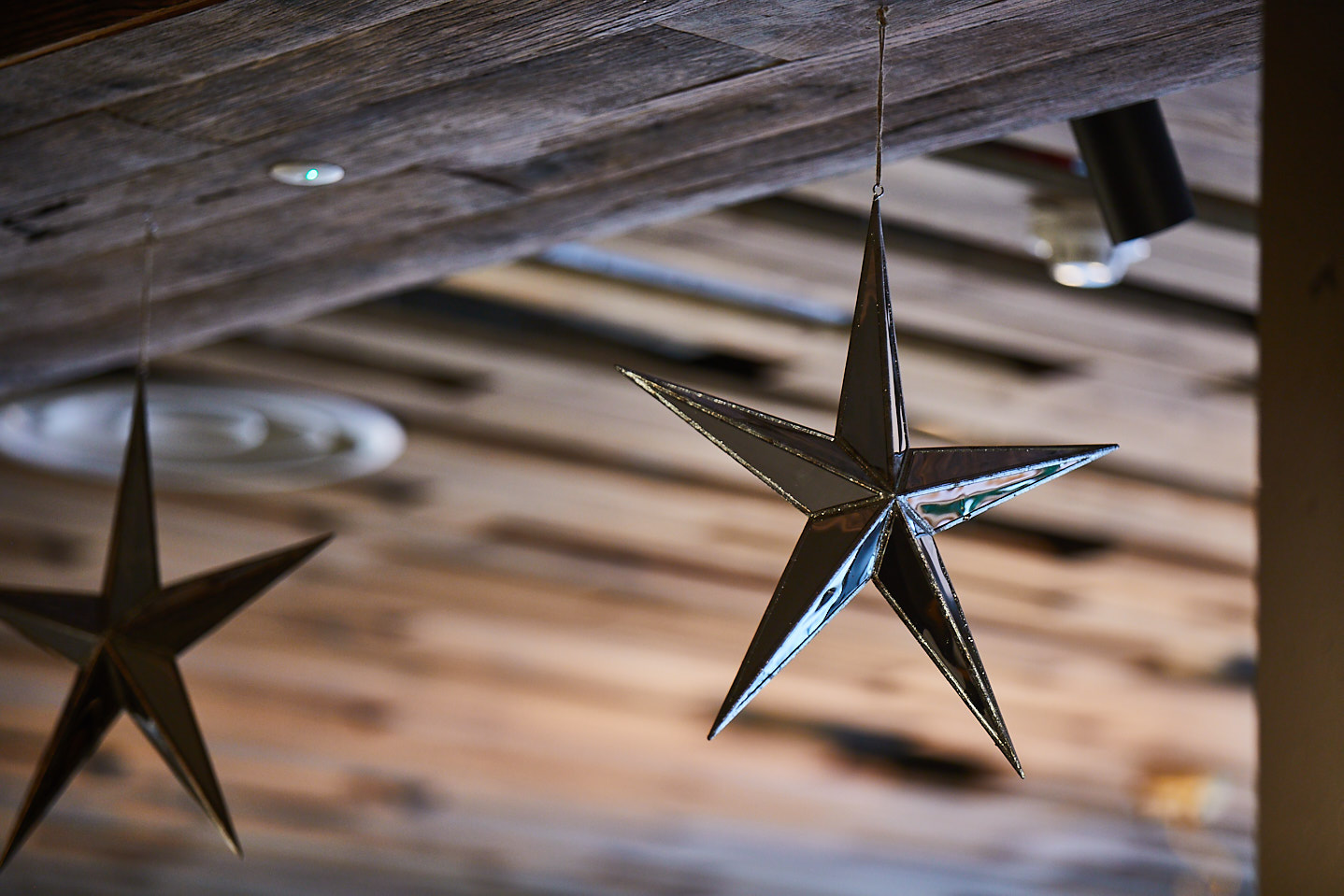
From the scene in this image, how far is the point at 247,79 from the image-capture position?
165 cm

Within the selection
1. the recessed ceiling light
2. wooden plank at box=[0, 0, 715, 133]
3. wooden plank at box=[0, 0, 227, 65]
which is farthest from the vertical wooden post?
the recessed ceiling light

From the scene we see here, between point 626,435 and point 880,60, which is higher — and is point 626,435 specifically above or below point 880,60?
below

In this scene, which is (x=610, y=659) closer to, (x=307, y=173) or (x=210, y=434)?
(x=210, y=434)

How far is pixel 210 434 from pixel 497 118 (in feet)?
6.72

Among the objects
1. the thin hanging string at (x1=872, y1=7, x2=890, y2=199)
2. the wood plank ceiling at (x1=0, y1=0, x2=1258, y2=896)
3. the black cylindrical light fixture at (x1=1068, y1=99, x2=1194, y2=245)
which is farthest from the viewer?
the black cylindrical light fixture at (x1=1068, y1=99, x2=1194, y2=245)

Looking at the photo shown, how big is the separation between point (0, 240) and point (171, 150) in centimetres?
42

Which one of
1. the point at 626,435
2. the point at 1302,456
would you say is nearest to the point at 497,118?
the point at 1302,456

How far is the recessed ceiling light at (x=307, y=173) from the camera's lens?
6.18 ft

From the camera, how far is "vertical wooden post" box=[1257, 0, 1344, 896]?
1024 millimetres

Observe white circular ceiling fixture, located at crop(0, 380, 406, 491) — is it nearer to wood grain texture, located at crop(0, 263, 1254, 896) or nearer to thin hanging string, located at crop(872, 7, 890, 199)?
wood grain texture, located at crop(0, 263, 1254, 896)

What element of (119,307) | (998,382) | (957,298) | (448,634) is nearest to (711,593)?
(448,634)

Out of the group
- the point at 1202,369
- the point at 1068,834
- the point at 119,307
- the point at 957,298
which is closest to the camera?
the point at 119,307

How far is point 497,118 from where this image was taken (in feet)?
5.71

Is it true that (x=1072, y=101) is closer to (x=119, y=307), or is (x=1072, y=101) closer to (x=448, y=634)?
(x=119, y=307)
